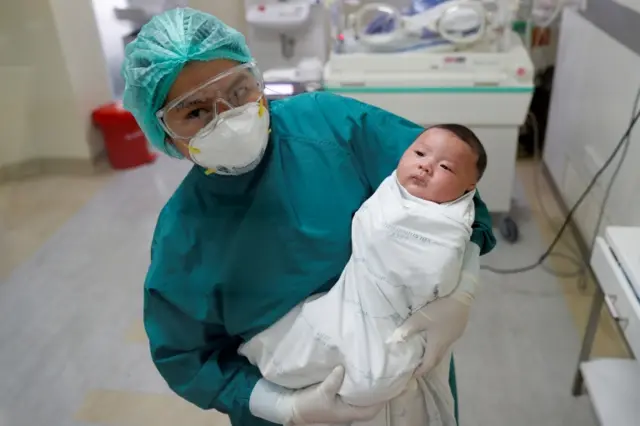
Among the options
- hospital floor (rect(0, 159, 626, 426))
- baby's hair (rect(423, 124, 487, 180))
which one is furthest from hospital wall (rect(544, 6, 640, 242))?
baby's hair (rect(423, 124, 487, 180))

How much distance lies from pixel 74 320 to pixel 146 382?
1.59 feet

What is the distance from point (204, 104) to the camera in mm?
881

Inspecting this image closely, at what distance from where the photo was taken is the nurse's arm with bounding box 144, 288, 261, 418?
93cm

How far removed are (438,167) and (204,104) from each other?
1.39ft

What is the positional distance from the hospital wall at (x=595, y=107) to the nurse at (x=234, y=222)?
128 centimetres

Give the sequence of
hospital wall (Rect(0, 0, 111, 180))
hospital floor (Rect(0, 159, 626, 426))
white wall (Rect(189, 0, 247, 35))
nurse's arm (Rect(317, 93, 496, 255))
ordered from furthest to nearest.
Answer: white wall (Rect(189, 0, 247, 35))
hospital wall (Rect(0, 0, 111, 180))
hospital floor (Rect(0, 159, 626, 426))
nurse's arm (Rect(317, 93, 496, 255))

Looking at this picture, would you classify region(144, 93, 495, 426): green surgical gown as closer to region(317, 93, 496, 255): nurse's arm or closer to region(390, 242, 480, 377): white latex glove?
region(317, 93, 496, 255): nurse's arm

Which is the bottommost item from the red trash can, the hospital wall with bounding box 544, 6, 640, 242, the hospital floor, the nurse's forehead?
the hospital floor

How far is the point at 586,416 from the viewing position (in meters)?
1.74

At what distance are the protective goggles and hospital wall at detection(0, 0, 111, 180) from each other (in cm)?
251

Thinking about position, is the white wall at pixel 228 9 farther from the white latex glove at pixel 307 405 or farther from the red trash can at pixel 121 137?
the white latex glove at pixel 307 405

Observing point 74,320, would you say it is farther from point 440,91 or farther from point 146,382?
point 440,91

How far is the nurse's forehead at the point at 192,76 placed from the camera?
88 centimetres

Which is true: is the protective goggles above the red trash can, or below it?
above
